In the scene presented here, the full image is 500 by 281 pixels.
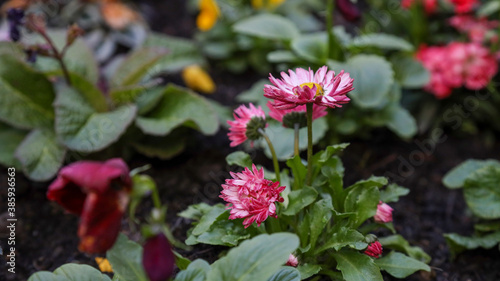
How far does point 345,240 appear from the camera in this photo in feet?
4.33

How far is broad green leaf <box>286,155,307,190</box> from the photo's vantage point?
4.65 feet

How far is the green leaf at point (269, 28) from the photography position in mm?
2262

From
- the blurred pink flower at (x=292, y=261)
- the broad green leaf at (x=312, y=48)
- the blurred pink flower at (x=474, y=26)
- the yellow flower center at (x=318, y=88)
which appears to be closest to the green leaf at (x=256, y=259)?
the blurred pink flower at (x=292, y=261)

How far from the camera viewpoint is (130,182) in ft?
3.03

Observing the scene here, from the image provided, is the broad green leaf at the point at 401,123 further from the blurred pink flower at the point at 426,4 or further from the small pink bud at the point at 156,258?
the small pink bud at the point at 156,258

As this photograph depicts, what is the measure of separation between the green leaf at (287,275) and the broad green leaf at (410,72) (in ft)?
4.72

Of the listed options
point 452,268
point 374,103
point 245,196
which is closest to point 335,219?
point 245,196

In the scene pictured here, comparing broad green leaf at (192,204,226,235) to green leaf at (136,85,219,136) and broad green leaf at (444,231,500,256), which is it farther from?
broad green leaf at (444,231,500,256)

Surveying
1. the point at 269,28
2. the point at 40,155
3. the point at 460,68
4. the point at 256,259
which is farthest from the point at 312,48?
the point at 256,259

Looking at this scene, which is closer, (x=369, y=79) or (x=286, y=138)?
(x=286, y=138)

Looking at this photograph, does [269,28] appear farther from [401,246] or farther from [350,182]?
[401,246]

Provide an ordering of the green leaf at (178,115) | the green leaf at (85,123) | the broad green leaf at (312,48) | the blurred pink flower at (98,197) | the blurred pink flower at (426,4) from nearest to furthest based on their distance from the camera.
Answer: the blurred pink flower at (98,197), the green leaf at (85,123), the green leaf at (178,115), the broad green leaf at (312,48), the blurred pink flower at (426,4)

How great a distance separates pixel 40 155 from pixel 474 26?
218 cm

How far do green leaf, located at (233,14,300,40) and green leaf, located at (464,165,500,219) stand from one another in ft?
3.41
